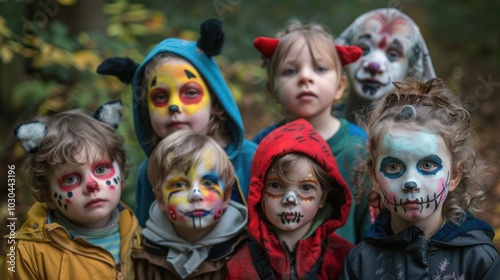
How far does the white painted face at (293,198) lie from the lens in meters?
3.63

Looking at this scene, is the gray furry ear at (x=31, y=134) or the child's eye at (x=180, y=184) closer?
the child's eye at (x=180, y=184)

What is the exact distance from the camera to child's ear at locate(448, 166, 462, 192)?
3.40 m

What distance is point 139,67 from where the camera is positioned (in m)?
4.49

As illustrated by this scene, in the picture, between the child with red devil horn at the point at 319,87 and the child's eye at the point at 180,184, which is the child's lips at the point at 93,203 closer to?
the child's eye at the point at 180,184

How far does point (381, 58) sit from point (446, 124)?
146 cm

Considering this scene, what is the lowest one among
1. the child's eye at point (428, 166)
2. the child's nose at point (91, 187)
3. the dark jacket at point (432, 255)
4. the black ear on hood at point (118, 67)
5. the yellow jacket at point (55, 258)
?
the dark jacket at point (432, 255)

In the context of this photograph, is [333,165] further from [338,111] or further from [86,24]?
[86,24]

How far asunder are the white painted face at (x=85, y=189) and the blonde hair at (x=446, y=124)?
1.42 m

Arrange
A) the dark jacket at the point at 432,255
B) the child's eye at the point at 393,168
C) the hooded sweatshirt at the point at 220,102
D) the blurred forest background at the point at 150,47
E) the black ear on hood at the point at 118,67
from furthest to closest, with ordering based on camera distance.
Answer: the blurred forest background at the point at 150,47, the black ear on hood at the point at 118,67, the hooded sweatshirt at the point at 220,102, the child's eye at the point at 393,168, the dark jacket at the point at 432,255

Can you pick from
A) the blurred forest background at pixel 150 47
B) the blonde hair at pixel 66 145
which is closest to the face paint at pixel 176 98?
the blonde hair at pixel 66 145

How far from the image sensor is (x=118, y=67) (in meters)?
4.51

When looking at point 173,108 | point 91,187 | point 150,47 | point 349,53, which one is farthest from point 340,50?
point 150,47

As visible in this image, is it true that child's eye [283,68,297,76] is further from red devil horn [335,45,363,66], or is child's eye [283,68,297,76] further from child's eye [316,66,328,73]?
red devil horn [335,45,363,66]

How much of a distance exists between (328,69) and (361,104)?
58cm
